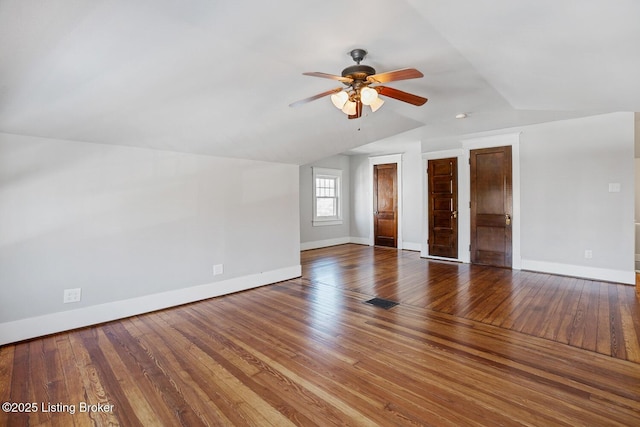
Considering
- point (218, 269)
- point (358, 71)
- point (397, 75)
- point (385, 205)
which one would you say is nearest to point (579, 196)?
point (385, 205)

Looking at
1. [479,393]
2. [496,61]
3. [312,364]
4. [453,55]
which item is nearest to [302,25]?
[453,55]

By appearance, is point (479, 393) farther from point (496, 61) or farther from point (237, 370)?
point (496, 61)

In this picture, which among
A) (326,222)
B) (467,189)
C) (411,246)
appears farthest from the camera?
(326,222)

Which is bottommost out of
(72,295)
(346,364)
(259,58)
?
(346,364)

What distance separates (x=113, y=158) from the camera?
3160mm

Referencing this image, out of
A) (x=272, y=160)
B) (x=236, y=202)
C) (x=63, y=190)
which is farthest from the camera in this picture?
(x=272, y=160)

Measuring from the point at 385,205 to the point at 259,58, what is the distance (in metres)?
6.11

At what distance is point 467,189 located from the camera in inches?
230

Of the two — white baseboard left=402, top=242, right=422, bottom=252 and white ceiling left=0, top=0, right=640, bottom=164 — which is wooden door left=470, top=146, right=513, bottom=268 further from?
white ceiling left=0, top=0, right=640, bottom=164

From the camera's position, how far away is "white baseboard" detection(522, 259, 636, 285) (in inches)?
169

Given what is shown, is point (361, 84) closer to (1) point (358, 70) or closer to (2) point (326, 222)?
Result: (1) point (358, 70)

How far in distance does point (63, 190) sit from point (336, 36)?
288cm

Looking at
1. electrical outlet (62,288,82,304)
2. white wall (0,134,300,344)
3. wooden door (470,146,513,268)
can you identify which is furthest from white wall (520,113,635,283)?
electrical outlet (62,288,82,304)

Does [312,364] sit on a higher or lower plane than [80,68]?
lower
